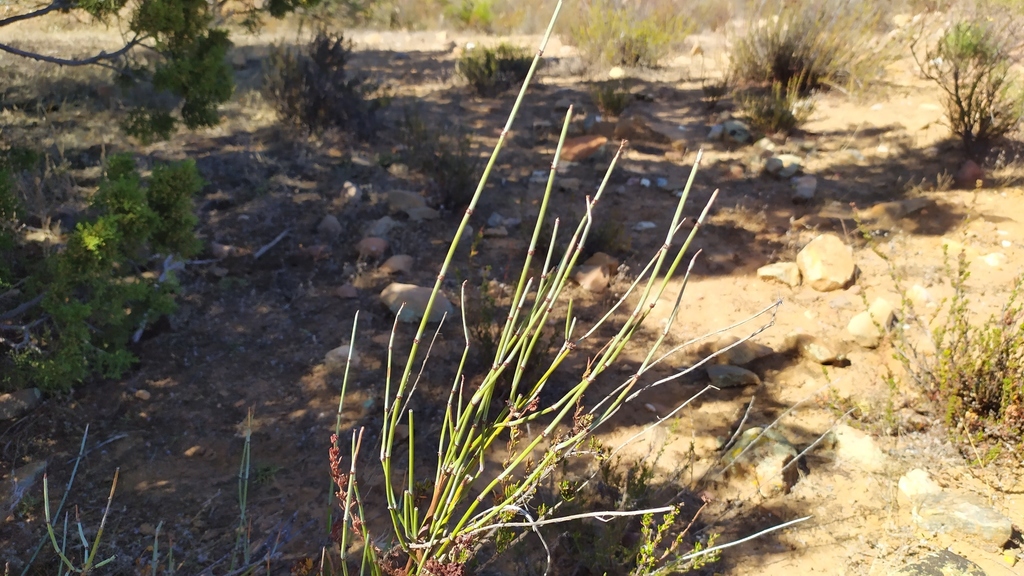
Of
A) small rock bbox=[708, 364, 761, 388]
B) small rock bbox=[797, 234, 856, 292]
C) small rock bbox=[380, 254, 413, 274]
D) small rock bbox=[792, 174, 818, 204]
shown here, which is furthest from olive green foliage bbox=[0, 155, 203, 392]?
small rock bbox=[792, 174, 818, 204]

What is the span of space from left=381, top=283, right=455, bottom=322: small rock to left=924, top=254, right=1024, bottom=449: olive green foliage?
92.4 inches

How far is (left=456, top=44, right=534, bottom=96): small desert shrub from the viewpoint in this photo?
7.54 meters

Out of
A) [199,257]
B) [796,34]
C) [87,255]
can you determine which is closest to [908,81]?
[796,34]

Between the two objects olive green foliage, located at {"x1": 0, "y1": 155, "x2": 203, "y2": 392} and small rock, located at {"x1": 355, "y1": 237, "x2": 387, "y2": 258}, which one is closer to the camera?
olive green foliage, located at {"x1": 0, "y1": 155, "x2": 203, "y2": 392}

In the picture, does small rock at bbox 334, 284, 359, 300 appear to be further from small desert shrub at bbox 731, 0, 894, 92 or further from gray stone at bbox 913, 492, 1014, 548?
small desert shrub at bbox 731, 0, 894, 92

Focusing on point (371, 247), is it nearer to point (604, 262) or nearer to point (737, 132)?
point (604, 262)

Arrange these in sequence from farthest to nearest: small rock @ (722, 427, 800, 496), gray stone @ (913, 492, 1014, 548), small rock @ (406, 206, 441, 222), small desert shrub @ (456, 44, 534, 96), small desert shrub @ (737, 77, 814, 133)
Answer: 1. small desert shrub @ (456, 44, 534, 96)
2. small desert shrub @ (737, 77, 814, 133)
3. small rock @ (406, 206, 441, 222)
4. small rock @ (722, 427, 800, 496)
5. gray stone @ (913, 492, 1014, 548)

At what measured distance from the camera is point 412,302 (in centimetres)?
373

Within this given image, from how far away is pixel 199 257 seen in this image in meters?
4.18

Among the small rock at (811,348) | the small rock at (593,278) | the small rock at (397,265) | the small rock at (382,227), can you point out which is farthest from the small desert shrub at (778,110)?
the small rock at (397,265)

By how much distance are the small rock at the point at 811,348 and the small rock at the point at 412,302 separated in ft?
6.05

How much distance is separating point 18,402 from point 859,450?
3.56m

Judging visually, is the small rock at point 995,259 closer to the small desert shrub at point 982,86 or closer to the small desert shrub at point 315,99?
the small desert shrub at point 982,86

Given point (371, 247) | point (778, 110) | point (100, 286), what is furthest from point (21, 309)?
point (778, 110)
